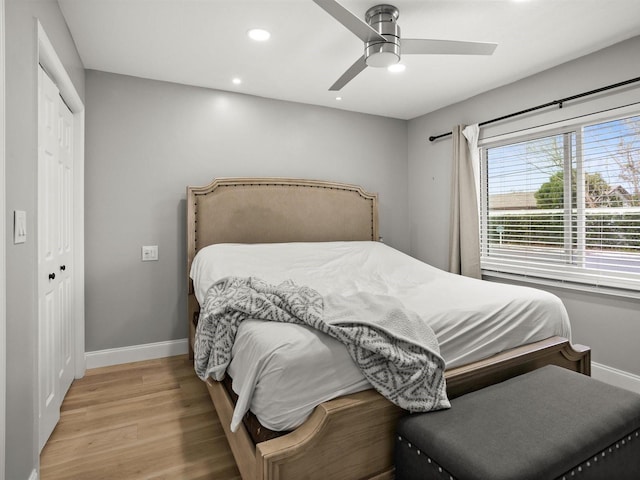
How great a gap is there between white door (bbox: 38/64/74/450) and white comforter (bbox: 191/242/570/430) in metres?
0.82

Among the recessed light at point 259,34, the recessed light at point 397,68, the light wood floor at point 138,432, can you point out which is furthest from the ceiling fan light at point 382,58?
the light wood floor at point 138,432

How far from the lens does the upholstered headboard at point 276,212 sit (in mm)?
3119

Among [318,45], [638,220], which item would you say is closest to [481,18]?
[318,45]

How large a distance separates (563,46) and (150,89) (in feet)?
10.3

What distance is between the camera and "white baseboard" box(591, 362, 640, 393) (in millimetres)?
2471

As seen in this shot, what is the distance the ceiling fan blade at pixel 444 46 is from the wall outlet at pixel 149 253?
2.42 m

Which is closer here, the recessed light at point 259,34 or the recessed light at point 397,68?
the recessed light at point 259,34

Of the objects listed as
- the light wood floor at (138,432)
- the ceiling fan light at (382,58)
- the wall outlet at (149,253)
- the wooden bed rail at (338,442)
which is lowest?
the light wood floor at (138,432)

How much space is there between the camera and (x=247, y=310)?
1.55 metres

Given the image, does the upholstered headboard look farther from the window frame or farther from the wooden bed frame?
the window frame

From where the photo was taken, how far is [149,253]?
10.1ft

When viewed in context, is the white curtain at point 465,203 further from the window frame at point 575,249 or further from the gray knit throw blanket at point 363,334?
the gray knit throw blanket at point 363,334

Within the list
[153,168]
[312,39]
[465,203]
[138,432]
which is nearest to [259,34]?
[312,39]

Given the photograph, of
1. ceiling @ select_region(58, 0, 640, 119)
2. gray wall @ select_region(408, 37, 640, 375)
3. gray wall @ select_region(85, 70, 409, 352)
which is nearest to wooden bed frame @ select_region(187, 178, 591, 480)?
gray wall @ select_region(85, 70, 409, 352)
